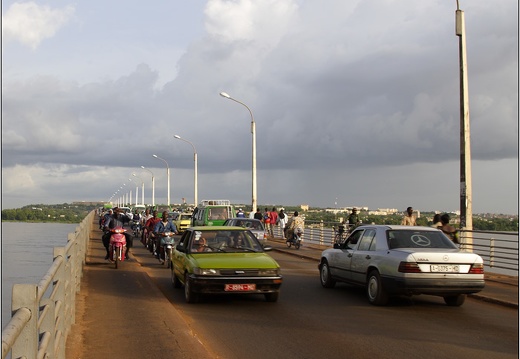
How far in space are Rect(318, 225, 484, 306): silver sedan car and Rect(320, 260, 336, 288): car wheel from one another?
1.26 metres

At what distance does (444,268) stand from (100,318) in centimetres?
575

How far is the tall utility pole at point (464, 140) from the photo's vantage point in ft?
58.3

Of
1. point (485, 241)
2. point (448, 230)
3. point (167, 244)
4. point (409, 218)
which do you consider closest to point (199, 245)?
point (448, 230)

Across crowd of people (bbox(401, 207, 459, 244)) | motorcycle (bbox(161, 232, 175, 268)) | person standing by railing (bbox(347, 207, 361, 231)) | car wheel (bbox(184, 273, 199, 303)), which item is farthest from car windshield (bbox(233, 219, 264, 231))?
car wheel (bbox(184, 273, 199, 303))

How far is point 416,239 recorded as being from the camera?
39.8 feet

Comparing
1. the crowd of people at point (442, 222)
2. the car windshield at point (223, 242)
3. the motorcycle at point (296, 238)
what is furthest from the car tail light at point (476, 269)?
the motorcycle at point (296, 238)

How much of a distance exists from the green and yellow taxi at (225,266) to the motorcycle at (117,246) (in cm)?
583

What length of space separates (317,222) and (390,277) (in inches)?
837

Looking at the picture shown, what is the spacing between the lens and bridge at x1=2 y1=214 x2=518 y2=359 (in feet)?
13.1

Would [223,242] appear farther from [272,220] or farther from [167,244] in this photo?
[272,220]

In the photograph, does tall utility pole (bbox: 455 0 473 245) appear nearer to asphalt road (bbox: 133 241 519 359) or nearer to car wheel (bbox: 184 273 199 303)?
asphalt road (bbox: 133 241 519 359)

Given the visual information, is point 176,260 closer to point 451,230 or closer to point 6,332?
point 451,230

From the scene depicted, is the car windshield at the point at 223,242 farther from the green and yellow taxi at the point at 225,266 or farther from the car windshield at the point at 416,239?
the car windshield at the point at 416,239

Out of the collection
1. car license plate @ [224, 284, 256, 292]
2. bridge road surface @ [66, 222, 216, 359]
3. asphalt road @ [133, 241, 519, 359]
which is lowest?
asphalt road @ [133, 241, 519, 359]
